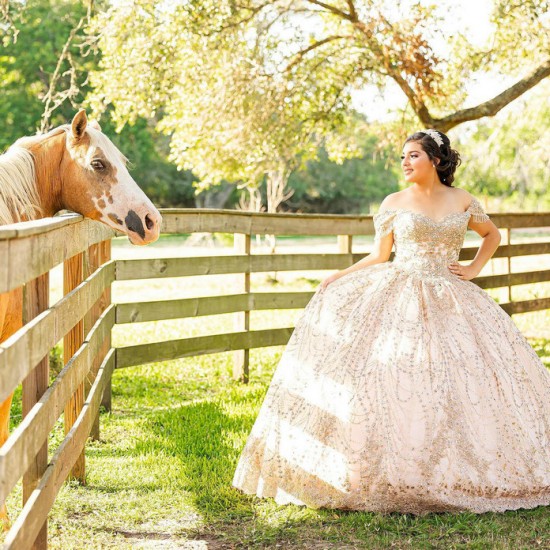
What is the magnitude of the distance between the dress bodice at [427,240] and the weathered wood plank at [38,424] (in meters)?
1.63

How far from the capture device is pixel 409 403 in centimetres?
343

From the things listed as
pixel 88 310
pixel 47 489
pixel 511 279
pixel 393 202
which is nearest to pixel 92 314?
pixel 88 310

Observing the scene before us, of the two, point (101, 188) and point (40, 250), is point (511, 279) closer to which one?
point (101, 188)

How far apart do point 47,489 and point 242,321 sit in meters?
4.12

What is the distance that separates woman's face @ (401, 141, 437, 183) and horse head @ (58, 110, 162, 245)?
4.52 feet

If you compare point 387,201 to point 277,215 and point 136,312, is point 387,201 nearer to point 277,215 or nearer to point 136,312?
point 136,312

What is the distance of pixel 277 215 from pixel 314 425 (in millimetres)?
3184

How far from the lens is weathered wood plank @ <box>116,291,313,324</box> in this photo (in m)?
5.21

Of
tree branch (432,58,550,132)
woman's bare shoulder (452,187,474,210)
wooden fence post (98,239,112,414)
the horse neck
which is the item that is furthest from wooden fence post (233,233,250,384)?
tree branch (432,58,550,132)

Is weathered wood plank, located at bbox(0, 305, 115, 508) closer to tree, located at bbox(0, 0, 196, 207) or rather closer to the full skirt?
the full skirt

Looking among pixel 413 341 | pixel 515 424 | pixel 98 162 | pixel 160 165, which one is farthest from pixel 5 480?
pixel 160 165

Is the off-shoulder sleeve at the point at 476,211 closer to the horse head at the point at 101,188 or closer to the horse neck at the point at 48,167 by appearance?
the horse head at the point at 101,188

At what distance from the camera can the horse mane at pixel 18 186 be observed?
300 centimetres

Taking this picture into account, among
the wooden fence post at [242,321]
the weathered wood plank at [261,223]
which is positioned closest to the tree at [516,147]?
the weathered wood plank at [261,223]
